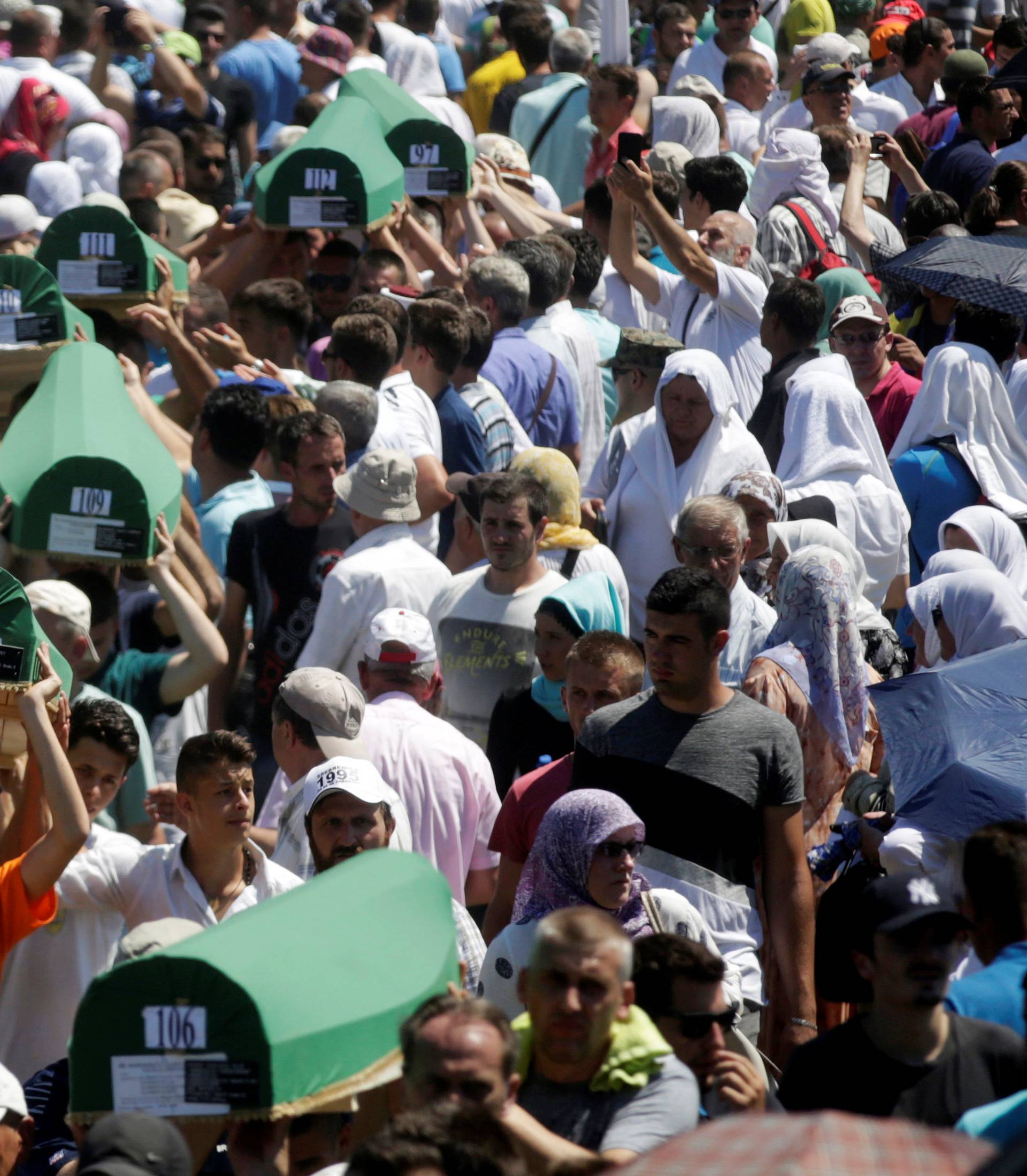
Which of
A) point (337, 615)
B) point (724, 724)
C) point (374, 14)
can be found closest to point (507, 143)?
point (374, 14)

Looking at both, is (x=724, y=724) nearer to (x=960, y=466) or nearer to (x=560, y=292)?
(x=960, y=466)

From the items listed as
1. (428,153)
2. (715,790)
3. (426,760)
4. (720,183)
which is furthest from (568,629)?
(720,183)

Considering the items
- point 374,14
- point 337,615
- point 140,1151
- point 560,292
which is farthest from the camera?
point 374,14

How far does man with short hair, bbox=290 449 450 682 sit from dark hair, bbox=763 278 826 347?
1.79m

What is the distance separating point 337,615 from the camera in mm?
5488

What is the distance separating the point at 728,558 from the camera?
5.24 metres

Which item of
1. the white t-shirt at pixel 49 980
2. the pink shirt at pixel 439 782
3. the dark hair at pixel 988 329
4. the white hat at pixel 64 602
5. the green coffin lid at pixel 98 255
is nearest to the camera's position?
the white t-shirt at pixel 49 980

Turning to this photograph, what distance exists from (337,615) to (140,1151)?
2.89 m

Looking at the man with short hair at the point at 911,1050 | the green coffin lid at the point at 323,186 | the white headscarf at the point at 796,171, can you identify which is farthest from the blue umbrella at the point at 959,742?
the white headscarf at the point at 796,171

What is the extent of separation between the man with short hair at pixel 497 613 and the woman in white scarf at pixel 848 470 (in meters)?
1.09

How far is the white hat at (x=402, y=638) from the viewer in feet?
16.4

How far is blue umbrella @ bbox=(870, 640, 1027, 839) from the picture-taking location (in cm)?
400

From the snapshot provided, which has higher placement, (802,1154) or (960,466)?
(802,1154)

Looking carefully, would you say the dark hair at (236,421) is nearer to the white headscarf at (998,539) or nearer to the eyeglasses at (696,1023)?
the white headscarf at (998,539)
